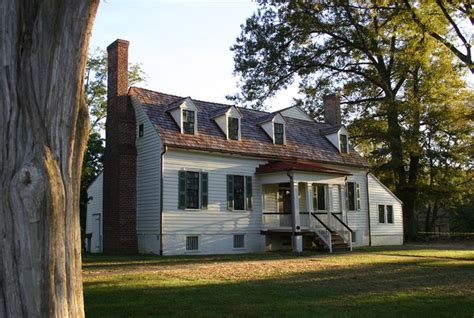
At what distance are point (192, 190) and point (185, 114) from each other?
3285 millimetres

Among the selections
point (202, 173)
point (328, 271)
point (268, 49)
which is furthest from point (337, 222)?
point (268, 49)

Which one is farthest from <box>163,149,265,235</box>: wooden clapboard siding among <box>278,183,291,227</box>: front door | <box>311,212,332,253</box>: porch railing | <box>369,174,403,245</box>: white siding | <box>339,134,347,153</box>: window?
<box>369,174,403,245</box>: white siding

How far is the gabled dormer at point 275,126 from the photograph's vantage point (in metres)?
24.7

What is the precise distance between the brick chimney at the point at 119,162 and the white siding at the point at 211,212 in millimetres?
1864

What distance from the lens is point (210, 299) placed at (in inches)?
334

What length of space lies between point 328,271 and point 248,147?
34.3 ft

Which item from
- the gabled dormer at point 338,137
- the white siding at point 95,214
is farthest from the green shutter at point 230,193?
the gabled dormer at point 338,137

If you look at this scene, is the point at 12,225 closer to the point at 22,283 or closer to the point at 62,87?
the point at 22,283

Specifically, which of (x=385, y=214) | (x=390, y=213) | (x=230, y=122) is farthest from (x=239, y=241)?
(x=390, y=213)

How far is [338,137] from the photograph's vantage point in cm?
2812

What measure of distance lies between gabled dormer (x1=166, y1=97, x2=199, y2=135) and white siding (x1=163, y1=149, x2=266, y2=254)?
3.67ft

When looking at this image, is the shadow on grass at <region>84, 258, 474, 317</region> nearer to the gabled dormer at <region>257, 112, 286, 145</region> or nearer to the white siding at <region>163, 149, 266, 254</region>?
the white siding at <region>163, 149, 266, 254</region>

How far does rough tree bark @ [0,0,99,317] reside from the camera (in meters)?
3.72

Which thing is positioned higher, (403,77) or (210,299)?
(403,77)
